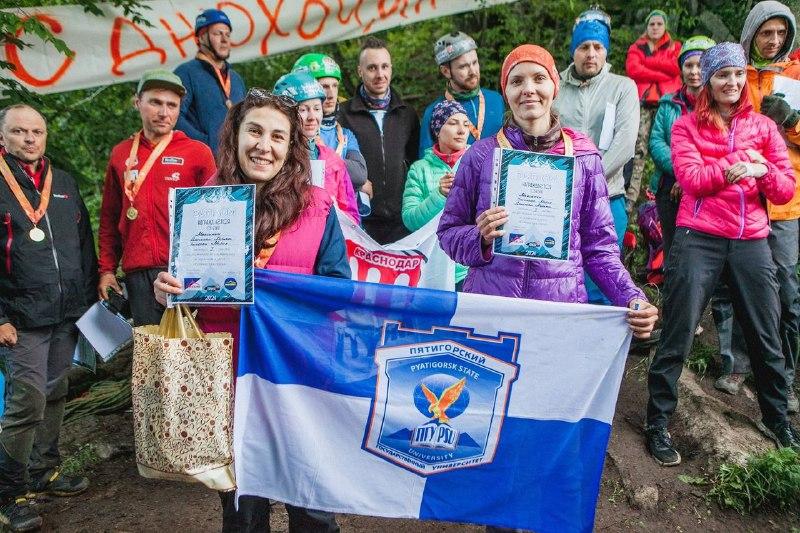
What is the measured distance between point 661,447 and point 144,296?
3.49m

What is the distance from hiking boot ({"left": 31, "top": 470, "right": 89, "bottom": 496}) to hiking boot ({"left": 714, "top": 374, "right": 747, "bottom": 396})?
4.74m

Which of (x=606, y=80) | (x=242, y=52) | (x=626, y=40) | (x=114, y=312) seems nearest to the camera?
(x=114, y=312)

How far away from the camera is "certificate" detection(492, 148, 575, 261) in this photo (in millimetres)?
2912

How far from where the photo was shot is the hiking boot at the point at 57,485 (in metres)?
4.79

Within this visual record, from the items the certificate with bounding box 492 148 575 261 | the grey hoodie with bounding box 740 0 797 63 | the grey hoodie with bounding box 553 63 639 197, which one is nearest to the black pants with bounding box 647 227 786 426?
the grey hoodie with bounding box 553 63 639 197

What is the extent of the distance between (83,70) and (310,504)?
5.05m

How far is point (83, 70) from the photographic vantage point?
256 inches

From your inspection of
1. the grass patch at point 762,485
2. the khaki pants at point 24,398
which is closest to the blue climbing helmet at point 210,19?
the khaki pants at point 24,398

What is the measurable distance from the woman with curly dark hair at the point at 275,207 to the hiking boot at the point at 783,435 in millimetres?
3242

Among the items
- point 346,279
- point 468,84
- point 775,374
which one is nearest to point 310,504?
point 346,279

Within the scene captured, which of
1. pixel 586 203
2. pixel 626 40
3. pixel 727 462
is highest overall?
pixel 626 40

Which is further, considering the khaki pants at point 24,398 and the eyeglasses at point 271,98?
the khaki pants at point 24,398

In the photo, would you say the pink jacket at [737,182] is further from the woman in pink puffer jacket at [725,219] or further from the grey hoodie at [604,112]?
the grey hoodie at [604,112]

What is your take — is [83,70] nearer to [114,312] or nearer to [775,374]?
[114,312]
